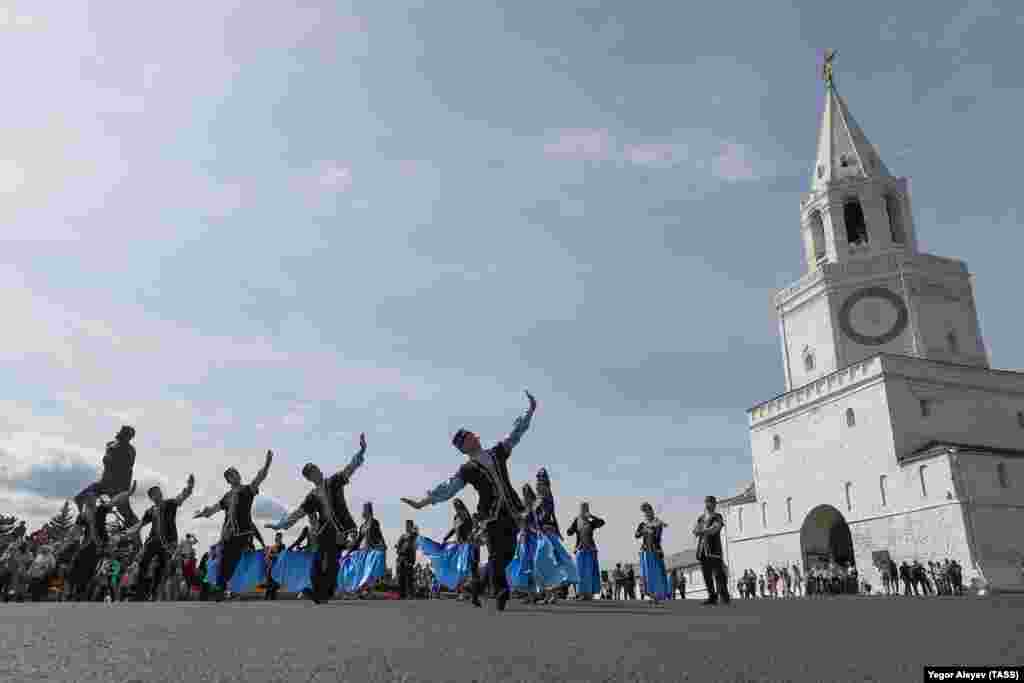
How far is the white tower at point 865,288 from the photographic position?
1722 inches

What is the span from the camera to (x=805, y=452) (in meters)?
43.2

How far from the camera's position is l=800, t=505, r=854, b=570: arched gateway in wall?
41531 mm

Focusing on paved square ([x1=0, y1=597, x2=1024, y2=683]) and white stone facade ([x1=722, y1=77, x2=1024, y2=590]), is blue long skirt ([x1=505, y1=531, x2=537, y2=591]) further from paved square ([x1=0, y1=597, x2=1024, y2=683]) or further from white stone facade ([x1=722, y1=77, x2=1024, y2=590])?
white stone facade ([x1=722, y1=77, x2=1024, y2=590])

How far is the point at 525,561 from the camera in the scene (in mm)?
10703

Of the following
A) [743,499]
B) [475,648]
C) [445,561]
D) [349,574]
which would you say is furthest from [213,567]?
[743,499]

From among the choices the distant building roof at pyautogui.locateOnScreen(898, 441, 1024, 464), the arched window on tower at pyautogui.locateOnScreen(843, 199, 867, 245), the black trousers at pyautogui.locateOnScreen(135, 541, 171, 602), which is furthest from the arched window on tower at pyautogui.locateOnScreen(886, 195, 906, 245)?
the black trousers at pyautogui.locateOnScreen(135, 541, 171, 602)

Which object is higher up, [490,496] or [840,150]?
[840,150]

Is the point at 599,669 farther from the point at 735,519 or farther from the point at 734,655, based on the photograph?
the point at 735,519

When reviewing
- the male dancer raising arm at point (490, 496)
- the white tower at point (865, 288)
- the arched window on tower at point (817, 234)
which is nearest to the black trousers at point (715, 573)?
the male dancer raising arm at point (490, 496)

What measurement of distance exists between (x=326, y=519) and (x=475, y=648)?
7.70 m

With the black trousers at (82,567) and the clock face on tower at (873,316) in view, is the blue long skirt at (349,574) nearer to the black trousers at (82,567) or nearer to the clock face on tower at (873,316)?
the black trousers at (82,567)

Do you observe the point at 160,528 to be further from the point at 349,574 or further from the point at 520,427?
the point at 520,427

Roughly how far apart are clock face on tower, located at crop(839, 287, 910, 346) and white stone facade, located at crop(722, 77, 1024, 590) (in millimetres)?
79

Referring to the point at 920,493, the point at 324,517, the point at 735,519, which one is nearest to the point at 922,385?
the point at 920,493
